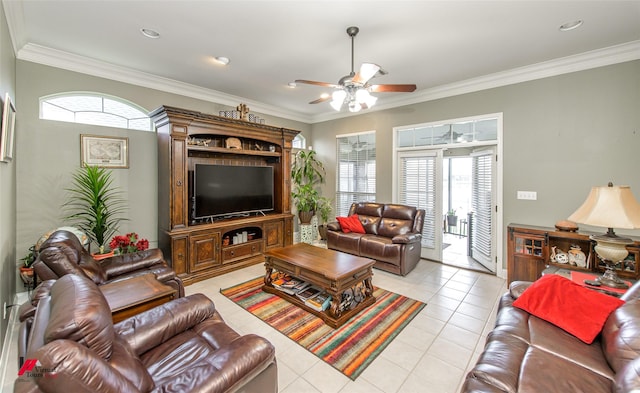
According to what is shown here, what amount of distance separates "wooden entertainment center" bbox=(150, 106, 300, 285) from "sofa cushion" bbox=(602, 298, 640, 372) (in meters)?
4.17

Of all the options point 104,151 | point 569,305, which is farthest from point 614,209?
point 104,151

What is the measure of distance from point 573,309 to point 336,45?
322 cm

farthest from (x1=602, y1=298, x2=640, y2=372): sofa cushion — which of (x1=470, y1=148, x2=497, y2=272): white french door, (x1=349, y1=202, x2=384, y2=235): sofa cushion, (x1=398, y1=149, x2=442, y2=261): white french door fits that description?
(x1=349, y1=202, x2=384, y2=235): sofa cushion

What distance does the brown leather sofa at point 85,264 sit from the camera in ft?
6.69

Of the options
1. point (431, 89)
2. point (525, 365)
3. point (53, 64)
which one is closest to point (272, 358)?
point (525, 365)

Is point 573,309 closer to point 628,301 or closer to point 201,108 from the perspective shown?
point 628,301

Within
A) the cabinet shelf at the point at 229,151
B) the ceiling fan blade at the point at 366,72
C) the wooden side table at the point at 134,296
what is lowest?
the wooden side table at the point at 134,296

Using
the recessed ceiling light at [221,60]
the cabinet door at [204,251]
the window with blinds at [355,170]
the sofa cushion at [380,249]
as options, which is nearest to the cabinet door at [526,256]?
the sofa cushion at [380,249]

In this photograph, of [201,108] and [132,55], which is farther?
[201,108]

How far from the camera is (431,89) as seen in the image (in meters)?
4.64

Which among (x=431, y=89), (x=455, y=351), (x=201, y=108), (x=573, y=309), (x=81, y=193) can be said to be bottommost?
(x=455, y=351)

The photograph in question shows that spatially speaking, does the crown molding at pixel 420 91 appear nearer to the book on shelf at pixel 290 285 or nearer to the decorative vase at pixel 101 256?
the decorative vase at pixel 101 256

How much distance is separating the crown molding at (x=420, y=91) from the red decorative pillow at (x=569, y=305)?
308cm

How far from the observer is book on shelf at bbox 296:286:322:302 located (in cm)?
311
